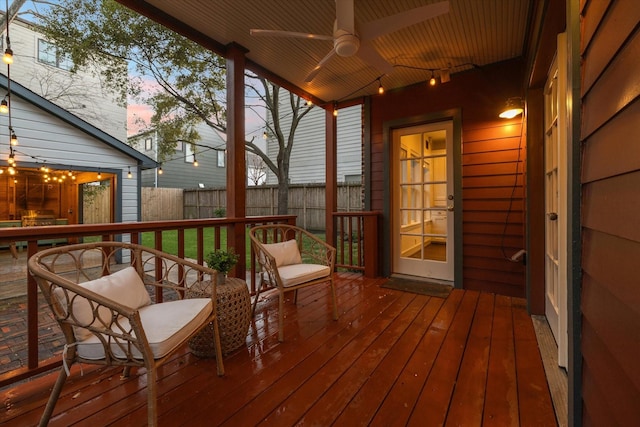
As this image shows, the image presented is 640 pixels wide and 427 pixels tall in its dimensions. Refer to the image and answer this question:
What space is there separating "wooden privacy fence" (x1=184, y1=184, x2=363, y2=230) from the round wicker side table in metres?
5.52

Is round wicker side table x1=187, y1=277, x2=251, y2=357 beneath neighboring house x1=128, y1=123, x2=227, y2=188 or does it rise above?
beneath

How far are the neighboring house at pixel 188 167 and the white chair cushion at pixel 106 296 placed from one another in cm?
1073

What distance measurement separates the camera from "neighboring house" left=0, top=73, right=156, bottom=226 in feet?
15.6

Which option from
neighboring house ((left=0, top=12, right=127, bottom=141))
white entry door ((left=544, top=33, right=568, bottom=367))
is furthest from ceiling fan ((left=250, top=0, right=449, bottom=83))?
neighboring house ((left=0, top=12, right=127, bottom=141))

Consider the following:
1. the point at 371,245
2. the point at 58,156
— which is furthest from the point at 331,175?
the point at 58,156

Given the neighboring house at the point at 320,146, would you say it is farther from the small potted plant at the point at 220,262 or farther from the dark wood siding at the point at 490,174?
the small potted plant at the point at 220,262

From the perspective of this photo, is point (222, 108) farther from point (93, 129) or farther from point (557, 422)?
point (557, 422)

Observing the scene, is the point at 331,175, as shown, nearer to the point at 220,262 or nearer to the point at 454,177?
the point at 454,177

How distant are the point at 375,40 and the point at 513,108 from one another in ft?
4.83

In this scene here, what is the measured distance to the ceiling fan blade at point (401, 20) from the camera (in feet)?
5.89

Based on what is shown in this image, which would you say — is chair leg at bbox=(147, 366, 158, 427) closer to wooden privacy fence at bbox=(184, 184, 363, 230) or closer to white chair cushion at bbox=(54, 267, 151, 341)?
white chair cushion at bbox=(54, 267, 151, 341)

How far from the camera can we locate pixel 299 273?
7.55ft

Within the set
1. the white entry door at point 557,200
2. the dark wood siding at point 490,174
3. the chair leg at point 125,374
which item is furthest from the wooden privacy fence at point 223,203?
the chair leg at point 125,374

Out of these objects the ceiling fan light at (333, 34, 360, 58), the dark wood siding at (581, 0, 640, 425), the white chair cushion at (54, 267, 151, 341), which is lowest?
the white chair cushion at (54, 267, 151, 341)
